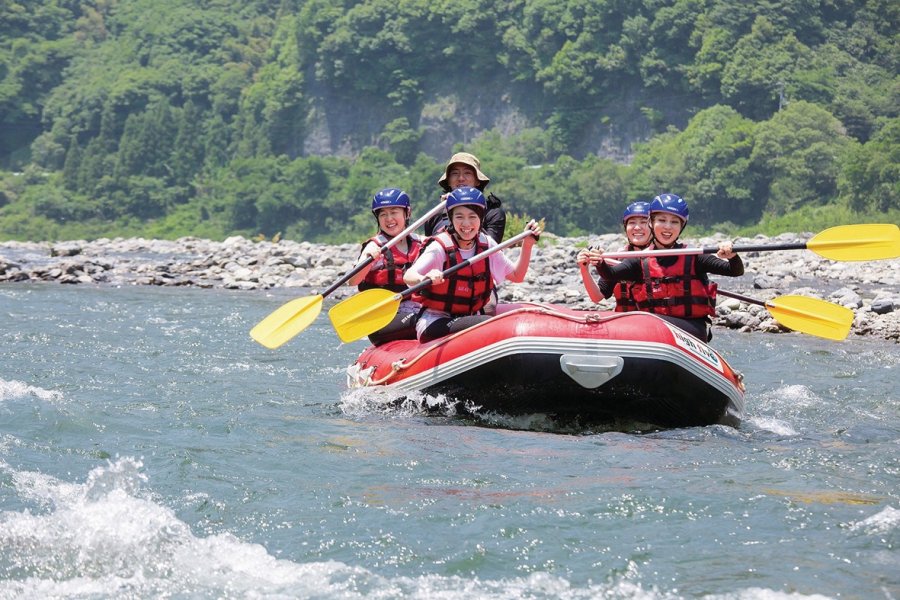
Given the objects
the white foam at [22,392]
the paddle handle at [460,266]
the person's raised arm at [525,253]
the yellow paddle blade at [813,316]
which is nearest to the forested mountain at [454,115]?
the yellow paddle blade at [813,316]

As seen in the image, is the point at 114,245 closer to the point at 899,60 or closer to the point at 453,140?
the point at 453,140

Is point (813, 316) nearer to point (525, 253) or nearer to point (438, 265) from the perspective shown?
point (525, 253)

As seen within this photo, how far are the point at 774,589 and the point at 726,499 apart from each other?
121cm

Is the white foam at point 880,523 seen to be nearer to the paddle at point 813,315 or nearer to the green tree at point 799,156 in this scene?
the paddle at point 813,315

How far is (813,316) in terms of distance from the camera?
357 inches

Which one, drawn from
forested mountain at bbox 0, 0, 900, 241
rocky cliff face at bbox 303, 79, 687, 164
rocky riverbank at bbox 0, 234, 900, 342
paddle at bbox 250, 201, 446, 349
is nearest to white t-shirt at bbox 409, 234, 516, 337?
paddle at bbox 250, 201, 446, 349

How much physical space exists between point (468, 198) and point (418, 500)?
2856 millimetres

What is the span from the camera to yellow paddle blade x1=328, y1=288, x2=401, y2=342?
28.9ft

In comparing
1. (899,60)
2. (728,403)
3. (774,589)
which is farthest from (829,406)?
(899,60)

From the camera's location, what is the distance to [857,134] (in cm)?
5794

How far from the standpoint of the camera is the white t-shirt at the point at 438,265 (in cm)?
854

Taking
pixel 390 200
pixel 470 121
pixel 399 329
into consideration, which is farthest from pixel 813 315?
pixel 470 121

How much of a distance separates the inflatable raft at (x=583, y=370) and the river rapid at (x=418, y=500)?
0.16 metres

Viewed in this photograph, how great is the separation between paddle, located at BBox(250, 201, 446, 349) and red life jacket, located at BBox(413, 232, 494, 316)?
537 mm
